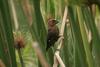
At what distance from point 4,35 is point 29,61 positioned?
28.5 inches

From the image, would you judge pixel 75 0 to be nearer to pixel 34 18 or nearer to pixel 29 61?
pixel 34 18

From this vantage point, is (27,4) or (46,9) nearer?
Result: (27,4)

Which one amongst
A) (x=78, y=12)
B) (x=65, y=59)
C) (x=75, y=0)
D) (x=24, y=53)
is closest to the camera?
(x=75, y=0)

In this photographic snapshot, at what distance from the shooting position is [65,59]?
88cm

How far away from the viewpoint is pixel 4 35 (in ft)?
1.80

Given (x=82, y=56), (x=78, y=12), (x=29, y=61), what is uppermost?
(x=78, y=12)

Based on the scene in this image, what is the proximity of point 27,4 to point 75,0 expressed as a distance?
136 mm

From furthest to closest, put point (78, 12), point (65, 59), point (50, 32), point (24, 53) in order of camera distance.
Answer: point (50, 32) → point (24, 53) → point (65, 59) → point (78, 12)

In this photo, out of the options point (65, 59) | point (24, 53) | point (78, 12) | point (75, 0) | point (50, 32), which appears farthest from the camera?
point (50, 32)

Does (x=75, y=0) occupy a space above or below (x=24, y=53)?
above

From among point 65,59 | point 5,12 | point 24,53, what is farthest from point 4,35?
point 24,53

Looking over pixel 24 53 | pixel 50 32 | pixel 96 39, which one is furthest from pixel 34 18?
pixel 50 32

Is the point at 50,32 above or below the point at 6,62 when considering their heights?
below

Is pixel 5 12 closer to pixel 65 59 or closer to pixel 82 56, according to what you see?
pixel 82 56
